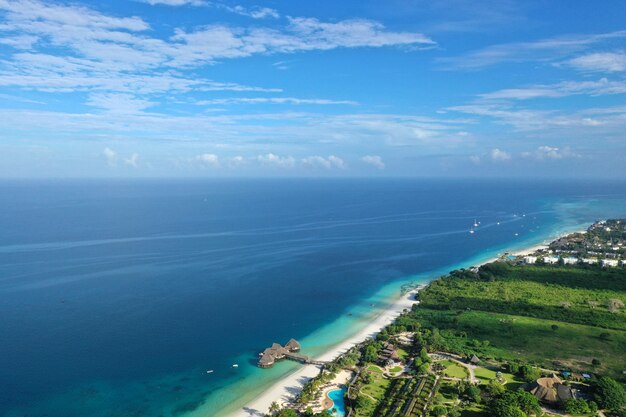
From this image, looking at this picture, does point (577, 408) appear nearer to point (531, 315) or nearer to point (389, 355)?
point (389, 355)

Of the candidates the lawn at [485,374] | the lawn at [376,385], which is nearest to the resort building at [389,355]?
the lawn at [376,385]

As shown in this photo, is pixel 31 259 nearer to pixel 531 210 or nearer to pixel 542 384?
pixel 542 384

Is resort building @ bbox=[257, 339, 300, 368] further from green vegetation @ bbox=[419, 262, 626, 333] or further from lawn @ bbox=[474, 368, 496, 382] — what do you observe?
green vegetation @ bbox=[419, 262, 626, 333]

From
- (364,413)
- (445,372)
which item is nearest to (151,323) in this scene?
(364,413)

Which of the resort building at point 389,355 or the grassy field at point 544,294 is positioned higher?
the grassy field at point 544,294

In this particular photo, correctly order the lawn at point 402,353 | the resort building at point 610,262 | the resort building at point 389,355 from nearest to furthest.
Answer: the resort building at point 389,355, the lawn at point 402,353, the resort building at point 610,262

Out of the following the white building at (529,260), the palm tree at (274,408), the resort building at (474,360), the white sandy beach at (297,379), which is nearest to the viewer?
the palm tree at (274,408)

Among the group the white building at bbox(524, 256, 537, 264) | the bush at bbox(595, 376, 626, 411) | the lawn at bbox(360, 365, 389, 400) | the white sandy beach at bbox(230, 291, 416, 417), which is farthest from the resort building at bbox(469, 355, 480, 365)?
the white building at bbox(524, 256, 537, 264)

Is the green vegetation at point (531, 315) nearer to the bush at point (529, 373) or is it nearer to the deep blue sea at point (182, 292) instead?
the bush at point (529, 373)
